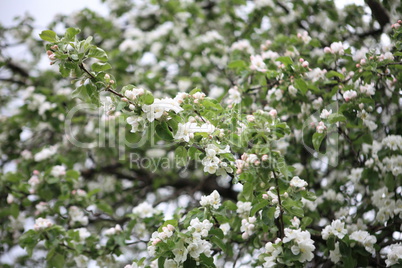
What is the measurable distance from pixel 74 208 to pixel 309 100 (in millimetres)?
2011

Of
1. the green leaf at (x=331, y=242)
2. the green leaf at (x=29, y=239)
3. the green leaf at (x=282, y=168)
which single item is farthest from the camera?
the green leaf at (x=29, y=239)

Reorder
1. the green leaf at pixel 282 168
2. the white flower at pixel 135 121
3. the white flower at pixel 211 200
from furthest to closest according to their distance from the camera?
the white flower at pixel 211 200 → the white flower at pixel 135 121 → the green leaf at pixel 282 168

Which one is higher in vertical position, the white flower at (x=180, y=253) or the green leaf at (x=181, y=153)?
the green leaf at (x=181, y=153)


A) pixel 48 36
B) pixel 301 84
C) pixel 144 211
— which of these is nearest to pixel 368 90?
pixel 301 84

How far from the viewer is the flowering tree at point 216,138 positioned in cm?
195

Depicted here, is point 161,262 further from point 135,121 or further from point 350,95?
point 350,95

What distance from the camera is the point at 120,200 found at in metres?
4.54

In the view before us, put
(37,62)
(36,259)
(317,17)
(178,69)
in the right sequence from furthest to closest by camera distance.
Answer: (37,62)
(178,69)
(36,259)
(317,17)

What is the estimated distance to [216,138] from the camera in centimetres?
202

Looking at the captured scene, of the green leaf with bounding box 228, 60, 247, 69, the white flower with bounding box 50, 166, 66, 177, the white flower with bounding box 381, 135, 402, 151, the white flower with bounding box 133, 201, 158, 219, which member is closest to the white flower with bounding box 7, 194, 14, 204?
the white flower with bounding box 50, 166, 66, 177

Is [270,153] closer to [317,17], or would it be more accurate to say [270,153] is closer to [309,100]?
[309,100]

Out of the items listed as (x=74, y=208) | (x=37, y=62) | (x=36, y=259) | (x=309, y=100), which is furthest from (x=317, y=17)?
(x=36, y=259)

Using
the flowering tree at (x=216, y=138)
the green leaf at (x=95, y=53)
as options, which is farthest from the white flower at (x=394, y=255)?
the green leaf at (x=95, y=53)

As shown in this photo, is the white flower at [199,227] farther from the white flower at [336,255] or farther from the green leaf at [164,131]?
the white flower at [336,255]
